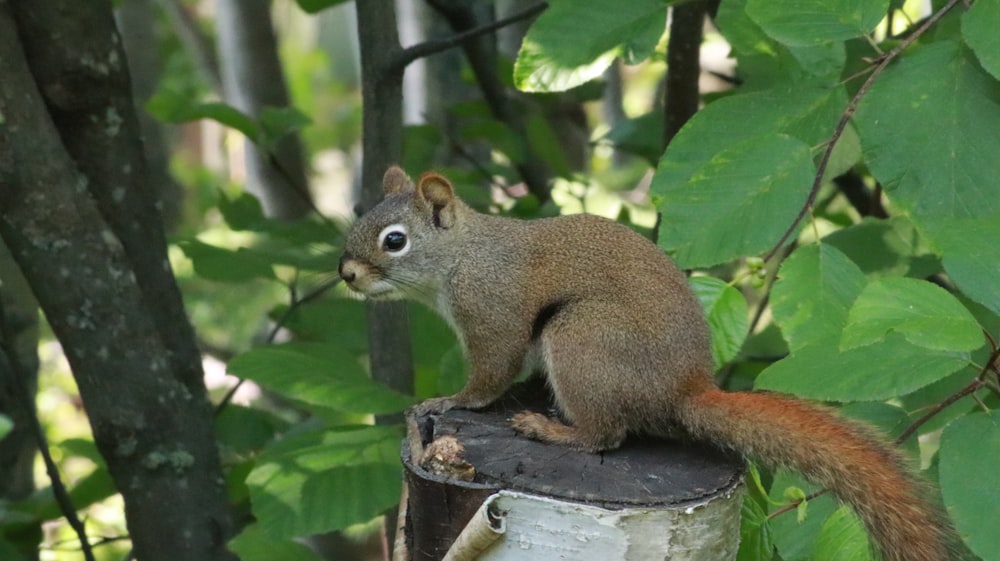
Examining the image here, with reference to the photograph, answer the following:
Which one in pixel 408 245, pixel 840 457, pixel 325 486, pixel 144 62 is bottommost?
pixel 325 486

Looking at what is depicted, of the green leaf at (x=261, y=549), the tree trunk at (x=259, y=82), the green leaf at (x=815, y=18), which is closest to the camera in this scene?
the green leaf at (x=815, y=18)

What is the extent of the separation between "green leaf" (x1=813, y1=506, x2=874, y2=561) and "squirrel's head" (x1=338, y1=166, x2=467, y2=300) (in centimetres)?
101

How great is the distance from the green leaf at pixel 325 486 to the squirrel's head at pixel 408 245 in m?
0.32

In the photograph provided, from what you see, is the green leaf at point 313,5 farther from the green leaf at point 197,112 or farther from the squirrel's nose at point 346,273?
the squirrel's nose at point 346,273

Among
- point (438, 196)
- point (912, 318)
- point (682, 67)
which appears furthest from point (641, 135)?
point (912, 318)

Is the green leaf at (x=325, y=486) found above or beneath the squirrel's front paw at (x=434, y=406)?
beneath

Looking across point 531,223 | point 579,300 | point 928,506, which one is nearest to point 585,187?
point 531,223

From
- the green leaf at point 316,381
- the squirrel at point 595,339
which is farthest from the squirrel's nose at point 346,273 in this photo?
the green leaf at point 316,381

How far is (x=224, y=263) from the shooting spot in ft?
8.68

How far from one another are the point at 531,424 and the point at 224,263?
1.07 metres

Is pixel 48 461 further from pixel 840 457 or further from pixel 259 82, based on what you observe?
pixel 259 82

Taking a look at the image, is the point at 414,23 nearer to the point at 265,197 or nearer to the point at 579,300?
the point at 265,197

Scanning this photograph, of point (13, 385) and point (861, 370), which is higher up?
point (861, 370)

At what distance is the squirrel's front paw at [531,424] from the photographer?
1.84 metres
